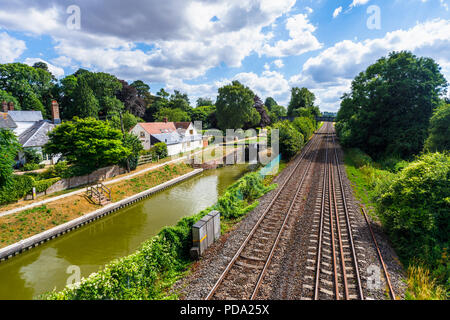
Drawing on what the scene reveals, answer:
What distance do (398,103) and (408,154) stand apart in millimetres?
6643

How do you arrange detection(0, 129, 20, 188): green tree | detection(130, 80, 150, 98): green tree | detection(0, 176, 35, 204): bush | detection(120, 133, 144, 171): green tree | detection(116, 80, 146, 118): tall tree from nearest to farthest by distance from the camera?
detection(0, 129, 20, 188): green tree < detection(0, 176, 35, 204): bush < detection(120, 133, 144, 171): green tree < detection(116, 80, 146, 118): tall tree < detection(130, 80, 150, 98): green tree

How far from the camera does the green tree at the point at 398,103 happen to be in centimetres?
2617

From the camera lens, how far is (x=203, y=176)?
30.1 metres

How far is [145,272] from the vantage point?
7.62 m

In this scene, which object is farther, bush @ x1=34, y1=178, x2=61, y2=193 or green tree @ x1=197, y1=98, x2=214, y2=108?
green tree @ x1=197, y1=98, x2=214, y2=108

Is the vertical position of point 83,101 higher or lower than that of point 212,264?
higher

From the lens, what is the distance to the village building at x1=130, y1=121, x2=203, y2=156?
36.3m

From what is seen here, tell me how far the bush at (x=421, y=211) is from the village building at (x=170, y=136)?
29691mm

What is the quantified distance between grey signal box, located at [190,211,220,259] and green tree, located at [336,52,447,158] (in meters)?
26.5

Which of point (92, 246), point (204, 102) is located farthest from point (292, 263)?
point (204, 102)

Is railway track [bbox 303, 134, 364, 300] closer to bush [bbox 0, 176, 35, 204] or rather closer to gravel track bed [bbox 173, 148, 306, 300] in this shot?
gravel track bed [bbox 173, 148, 306, 300]

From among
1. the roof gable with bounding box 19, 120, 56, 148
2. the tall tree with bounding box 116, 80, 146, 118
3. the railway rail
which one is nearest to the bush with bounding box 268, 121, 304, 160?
the railway rail

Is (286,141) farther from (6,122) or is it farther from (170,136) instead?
(6,122)
